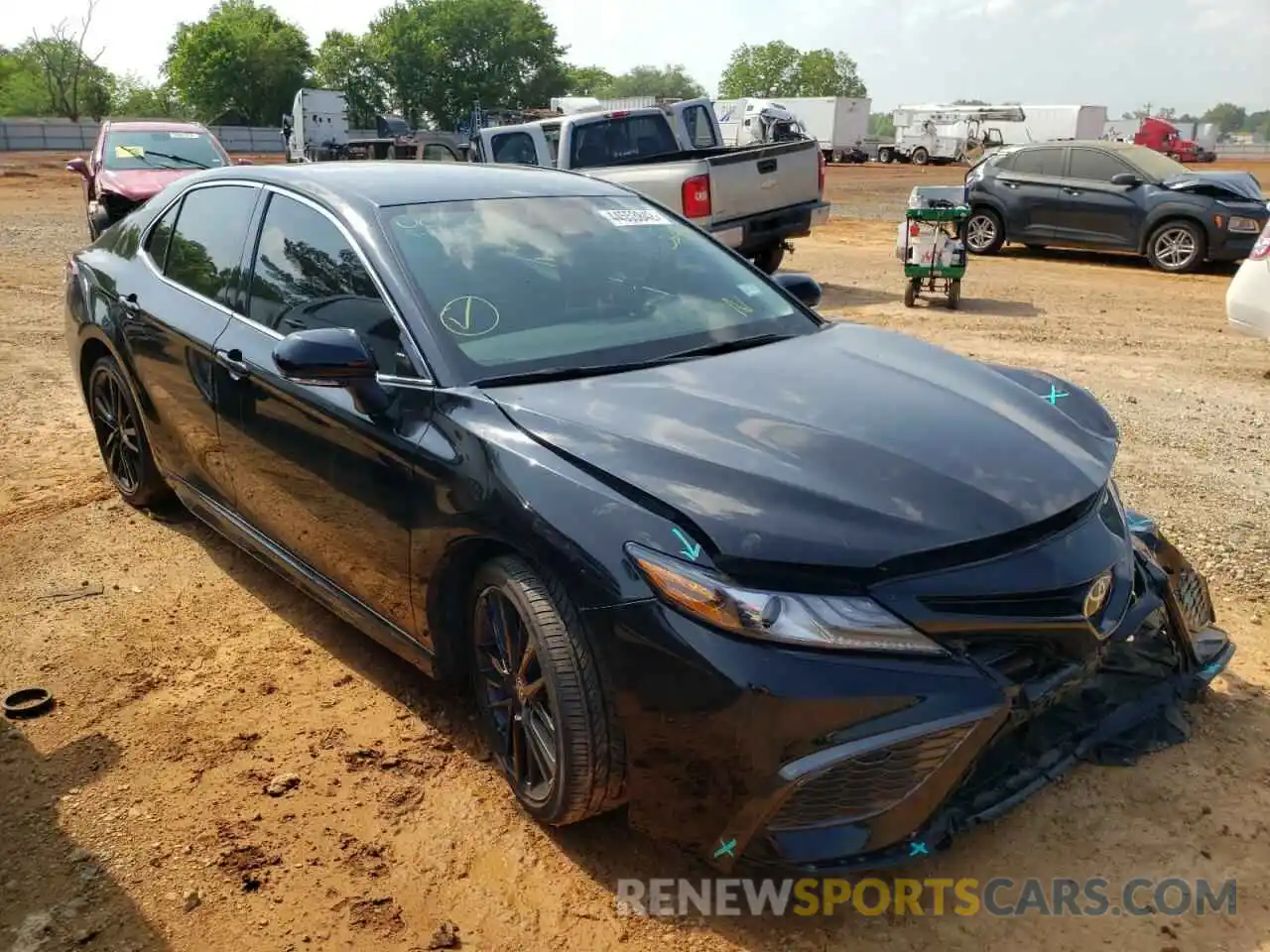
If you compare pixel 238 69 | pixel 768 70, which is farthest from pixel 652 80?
pixel 238 69

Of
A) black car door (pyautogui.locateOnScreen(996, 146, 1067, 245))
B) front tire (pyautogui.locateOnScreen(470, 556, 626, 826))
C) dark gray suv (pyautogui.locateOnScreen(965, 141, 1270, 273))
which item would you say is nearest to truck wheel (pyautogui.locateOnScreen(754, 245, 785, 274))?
dark gray suv (pyautogui.locateOnScreen(965, 141, 1270, 273))

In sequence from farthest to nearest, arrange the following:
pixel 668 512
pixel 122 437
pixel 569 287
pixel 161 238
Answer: pixel 122 437 → pixel 161 238 → pixel 569 287 → pixel 668 512

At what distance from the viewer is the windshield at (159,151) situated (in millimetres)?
13523

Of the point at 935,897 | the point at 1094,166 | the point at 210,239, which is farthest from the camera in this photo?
the point at 1094,166

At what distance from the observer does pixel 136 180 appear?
1295cm

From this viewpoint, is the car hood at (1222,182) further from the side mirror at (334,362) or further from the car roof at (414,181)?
the side mirror at (334,362)

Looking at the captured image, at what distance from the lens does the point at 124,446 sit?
4949 mm

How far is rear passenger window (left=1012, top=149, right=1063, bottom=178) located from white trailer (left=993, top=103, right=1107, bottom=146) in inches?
1502

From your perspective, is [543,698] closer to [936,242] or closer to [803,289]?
[803,289]

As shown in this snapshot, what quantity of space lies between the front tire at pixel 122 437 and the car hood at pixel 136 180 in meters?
8.49

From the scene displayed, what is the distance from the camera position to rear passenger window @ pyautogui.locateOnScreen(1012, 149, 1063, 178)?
45.6 ft

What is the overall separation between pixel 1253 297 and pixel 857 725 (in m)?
6.32

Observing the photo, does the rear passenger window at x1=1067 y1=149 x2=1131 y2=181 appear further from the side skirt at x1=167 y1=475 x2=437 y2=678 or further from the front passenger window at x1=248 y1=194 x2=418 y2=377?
the side skirt at x1=167 y1=475 x2=437 y2=678

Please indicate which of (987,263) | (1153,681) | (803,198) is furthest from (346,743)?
(987,263)
